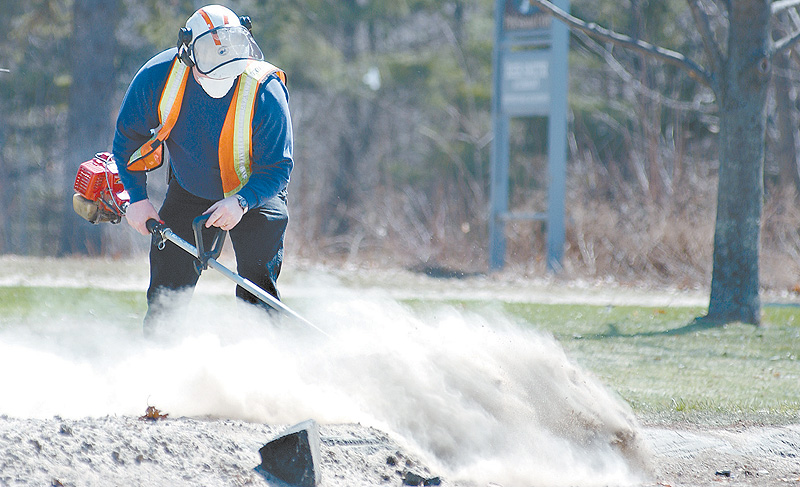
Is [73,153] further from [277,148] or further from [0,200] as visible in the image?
[277,148]

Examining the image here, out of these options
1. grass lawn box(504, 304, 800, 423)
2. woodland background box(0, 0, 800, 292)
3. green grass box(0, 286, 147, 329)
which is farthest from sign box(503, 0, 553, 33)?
green grass box(0, 286, 147, 329)

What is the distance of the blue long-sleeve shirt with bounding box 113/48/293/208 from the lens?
4.24 meters

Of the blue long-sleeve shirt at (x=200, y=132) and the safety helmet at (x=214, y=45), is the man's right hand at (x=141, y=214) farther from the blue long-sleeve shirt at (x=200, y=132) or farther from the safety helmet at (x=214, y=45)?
the safety helmet at (x=214, y=45)

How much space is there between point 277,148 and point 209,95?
40 centimetres

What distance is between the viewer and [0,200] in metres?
24.8

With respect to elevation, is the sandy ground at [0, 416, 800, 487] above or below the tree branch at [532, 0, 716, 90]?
below

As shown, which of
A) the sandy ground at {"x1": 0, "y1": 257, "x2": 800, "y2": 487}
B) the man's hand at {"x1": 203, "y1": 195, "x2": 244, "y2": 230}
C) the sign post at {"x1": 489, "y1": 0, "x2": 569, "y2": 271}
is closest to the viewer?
the sandy ground at {"x1": 0, "y1": 257, "x2": 800, "y2": 487}

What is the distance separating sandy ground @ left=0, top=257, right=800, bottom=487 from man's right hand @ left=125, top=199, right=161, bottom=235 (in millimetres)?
512

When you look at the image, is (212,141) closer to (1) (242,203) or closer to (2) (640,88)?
(1) (242,203)

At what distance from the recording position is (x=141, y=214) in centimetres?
425

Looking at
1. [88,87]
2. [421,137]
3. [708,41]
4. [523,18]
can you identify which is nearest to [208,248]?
[708,41]

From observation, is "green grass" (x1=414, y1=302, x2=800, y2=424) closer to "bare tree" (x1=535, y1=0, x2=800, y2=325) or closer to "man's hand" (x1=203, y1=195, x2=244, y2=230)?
"bare tree" (x1=535, y1=0, x2=800, y2=325)

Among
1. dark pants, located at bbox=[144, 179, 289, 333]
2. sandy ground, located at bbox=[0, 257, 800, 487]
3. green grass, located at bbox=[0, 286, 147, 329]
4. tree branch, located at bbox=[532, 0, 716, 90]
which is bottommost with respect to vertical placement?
green grass, located at bbox=[0, 286, 147, 329]

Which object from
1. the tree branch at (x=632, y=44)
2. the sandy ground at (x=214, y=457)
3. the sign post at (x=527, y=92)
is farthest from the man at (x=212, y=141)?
the sign post at (x=527, y=92)
